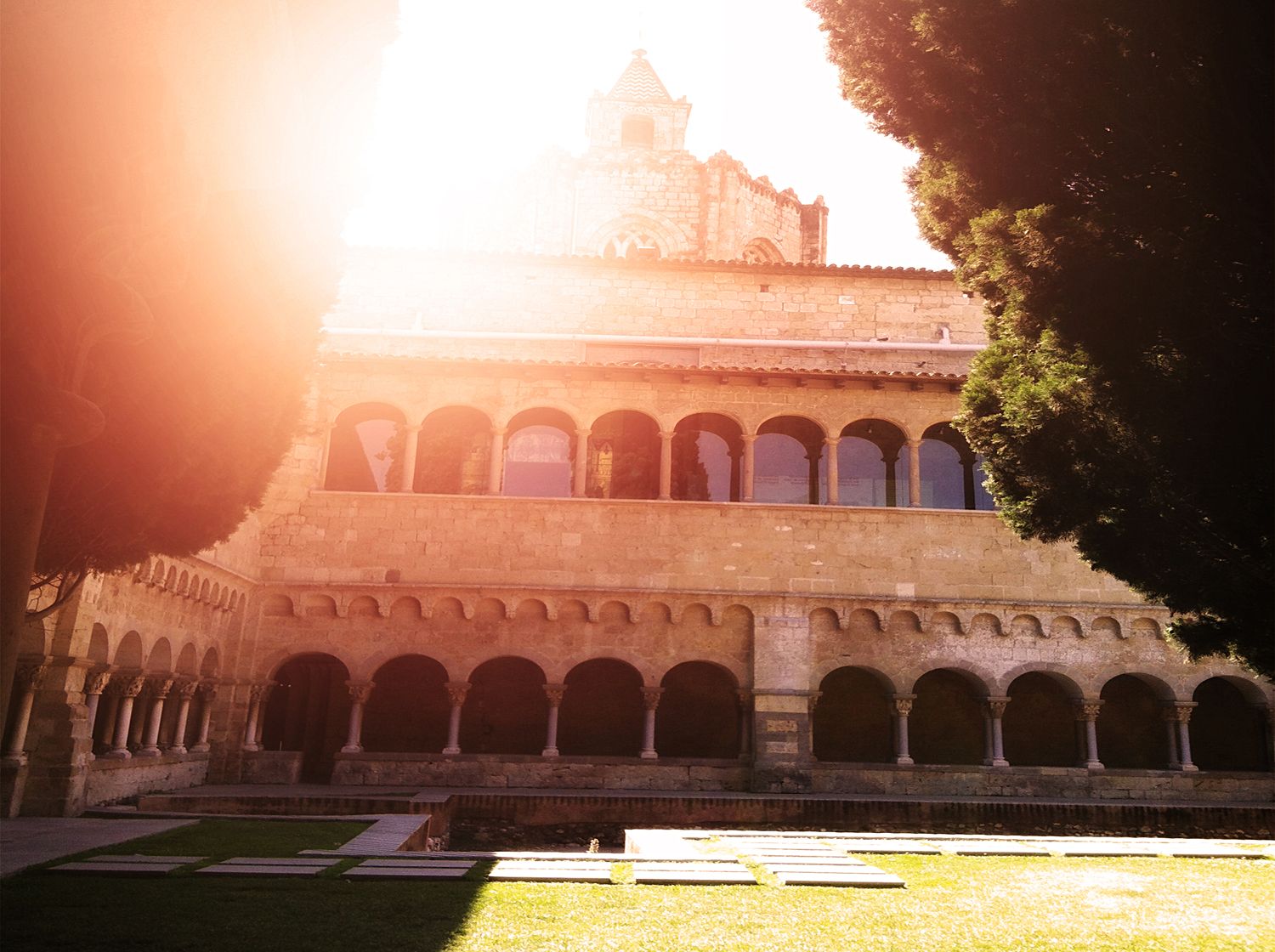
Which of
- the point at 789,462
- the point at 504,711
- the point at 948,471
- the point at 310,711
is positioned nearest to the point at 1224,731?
the point at 948,471

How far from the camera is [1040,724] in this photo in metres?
17.5

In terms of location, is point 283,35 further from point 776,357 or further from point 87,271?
point 776,357

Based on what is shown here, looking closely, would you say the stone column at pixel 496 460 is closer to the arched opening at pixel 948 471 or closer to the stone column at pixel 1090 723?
the arched opening at pixel 948 471

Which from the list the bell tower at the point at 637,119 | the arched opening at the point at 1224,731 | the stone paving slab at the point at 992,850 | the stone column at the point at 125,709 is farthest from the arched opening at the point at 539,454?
the bell tower at the point at 637,119

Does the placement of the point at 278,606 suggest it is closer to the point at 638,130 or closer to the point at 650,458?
the point at 650,458

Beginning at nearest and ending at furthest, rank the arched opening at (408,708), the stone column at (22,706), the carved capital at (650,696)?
the stone column at (22,706) < the carved capital at (650,696) < the arched opening at (408,708)

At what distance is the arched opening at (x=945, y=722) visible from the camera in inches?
677

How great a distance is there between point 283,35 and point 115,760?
29.0 feet

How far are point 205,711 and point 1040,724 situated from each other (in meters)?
12.7

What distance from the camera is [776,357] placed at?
1919cm

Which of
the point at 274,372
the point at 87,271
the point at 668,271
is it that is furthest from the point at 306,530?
the point at 87,271

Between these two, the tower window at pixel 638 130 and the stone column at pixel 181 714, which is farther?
the tower window at pixel 638 130

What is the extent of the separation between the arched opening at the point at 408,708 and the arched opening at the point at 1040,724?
9.05 metres

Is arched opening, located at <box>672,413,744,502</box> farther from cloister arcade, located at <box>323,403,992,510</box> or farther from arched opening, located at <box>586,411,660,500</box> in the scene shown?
arched opening, located at <box>586,411,660,500</box>
